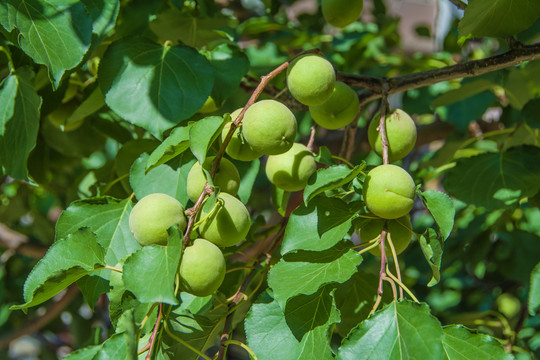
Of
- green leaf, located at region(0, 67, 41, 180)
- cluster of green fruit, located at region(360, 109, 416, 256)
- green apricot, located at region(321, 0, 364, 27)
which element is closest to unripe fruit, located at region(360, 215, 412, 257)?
cluster of green fruit, located at region(360, 109, 416, 256)

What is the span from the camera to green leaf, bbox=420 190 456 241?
2.54ft

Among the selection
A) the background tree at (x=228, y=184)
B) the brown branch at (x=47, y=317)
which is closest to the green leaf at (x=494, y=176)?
the background tree at (x=228, y=184)

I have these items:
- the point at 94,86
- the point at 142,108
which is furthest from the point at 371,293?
the point at 94,86

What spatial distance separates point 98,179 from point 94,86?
24 cm

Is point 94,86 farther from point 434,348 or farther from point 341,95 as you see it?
point 434,348

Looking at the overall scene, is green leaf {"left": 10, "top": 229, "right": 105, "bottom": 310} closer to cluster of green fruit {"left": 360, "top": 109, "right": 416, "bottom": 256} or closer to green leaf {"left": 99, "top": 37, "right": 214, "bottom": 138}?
green leaf {"left": 99, "top": 37, "right": 214, "bottom": 138}

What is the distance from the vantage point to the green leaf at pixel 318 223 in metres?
0.79

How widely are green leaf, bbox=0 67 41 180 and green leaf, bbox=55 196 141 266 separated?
159 millimetres

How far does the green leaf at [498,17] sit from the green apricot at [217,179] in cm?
49

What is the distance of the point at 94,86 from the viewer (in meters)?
1.19

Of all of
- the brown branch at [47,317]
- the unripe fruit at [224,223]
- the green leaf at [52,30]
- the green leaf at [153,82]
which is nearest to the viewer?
the unripe fruit at [224,223]

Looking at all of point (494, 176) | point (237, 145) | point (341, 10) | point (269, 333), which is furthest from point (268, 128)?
point (494, 176)

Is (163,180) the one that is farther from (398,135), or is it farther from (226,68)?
(398,135)

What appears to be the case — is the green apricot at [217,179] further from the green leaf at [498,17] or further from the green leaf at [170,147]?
the green leaf at [498,17]
